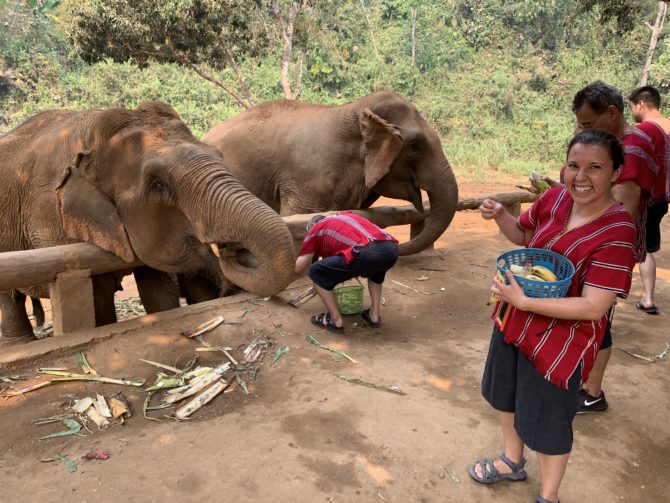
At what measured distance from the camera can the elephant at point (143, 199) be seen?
331cm

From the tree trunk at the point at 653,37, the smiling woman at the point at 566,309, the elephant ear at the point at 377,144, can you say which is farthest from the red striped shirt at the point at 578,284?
the tree trunk at the point at 653,37

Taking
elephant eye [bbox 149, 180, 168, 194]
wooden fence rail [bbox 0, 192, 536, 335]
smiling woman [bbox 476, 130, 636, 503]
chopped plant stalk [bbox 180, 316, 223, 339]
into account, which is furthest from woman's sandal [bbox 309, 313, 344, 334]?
smiling woman [bbox 476, 130, 636, 503]

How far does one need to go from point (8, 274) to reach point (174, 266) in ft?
3.40

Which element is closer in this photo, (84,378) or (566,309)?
(566,309)

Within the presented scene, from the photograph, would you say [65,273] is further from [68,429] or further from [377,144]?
[377,144]

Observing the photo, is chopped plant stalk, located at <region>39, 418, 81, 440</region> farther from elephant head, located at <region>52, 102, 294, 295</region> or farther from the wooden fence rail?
elephant head, located at <region>52, 102, 294, 295</region>

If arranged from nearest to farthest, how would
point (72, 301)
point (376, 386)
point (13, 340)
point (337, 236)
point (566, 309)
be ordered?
point (566, 309)
point (376, 386)
point (72, 301)
point (337, 236)
point (13, 340)

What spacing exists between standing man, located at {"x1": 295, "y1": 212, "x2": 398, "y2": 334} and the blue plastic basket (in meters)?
1.93

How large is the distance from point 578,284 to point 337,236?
7.62 ft

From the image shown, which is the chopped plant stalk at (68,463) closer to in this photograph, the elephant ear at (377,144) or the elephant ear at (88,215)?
the elephant ear at (88,215)

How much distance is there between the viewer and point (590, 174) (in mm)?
2025

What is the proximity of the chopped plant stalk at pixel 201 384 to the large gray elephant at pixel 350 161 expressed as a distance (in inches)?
118

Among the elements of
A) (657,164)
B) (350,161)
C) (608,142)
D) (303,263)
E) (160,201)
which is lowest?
(303,263)

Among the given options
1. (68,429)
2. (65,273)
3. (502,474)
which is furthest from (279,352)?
(502,474)
